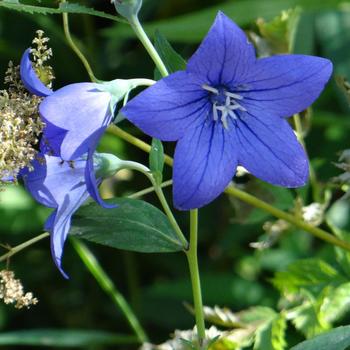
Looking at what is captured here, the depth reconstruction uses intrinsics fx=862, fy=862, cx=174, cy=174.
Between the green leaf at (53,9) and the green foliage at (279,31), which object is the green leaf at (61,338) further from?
the green leaf at (53,9)

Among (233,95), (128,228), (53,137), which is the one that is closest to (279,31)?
(233,95)

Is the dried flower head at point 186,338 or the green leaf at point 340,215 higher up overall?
the dried flower head at point 186,338

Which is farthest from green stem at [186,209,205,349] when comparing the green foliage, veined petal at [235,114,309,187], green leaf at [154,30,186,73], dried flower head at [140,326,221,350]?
the green foliage

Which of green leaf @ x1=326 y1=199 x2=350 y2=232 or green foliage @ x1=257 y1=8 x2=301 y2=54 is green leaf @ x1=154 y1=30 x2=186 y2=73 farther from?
green leaf @ x1=326 y1=199 x2=350 y2=232

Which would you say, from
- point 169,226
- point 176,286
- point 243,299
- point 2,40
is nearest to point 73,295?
point 176,286

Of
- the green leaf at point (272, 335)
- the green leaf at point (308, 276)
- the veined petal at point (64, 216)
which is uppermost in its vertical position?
the veined petal at point (64, 216)

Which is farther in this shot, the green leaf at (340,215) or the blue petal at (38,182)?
the green leaf at (340,215)

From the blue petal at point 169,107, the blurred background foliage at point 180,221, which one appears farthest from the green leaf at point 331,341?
the blurred background foliage at point 180,221

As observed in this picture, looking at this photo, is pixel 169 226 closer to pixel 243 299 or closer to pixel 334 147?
pixel 243 299
